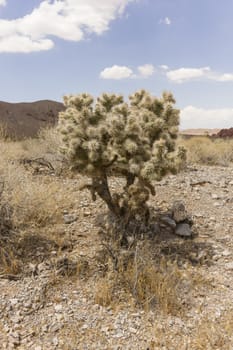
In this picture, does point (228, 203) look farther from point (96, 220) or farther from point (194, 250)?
point (96, 220)

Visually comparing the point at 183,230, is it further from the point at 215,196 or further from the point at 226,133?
the point at 226,133

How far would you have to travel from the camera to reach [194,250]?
381 cm

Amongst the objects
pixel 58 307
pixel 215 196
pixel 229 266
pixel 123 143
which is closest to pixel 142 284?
pixel 58 307

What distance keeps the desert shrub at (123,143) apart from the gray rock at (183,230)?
18.0 inches

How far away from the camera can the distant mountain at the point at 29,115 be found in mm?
18844

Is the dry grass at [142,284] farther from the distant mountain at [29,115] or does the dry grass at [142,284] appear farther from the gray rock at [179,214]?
the distant mountain at [29,115]

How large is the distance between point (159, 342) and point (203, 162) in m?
7.32

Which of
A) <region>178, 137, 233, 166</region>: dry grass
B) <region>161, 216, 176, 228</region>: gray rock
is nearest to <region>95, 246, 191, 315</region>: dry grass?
<region>161, 216, 176, 228</region>: gray rock

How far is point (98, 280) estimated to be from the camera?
3135 millimetres

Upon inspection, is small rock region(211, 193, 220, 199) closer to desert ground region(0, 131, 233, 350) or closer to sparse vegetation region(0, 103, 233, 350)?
desert ground region(0, 131, 233, 350)

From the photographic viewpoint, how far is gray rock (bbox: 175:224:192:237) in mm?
4066

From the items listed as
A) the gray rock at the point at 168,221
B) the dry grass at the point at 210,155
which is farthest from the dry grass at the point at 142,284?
the dry grass at the point at 210,155

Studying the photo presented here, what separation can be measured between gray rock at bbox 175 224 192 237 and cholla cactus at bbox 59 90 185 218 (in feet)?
1.83

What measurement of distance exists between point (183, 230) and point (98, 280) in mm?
1403
